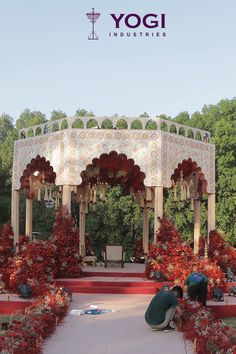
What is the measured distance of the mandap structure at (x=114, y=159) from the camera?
48.3 ft

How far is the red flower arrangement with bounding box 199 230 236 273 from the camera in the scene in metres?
15.6

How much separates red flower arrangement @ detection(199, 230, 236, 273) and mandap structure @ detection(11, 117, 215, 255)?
2.03 feet

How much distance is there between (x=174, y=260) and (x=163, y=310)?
16.5 feet

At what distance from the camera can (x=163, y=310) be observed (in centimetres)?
835

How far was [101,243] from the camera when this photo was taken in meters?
30.0

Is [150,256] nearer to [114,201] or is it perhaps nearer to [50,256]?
[50,256]

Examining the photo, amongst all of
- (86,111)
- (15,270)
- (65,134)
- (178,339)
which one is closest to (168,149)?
(65,134)

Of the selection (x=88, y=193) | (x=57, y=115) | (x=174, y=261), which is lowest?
(x=174, y=261)

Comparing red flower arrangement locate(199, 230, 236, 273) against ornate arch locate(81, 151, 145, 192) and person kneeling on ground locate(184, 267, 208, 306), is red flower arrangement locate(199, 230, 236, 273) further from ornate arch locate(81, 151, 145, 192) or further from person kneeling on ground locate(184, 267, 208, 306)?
person kneeling on ground locate(184, 267, 208, 306)

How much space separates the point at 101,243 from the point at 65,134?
15.9 metres

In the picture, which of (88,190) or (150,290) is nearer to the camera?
(150,290)

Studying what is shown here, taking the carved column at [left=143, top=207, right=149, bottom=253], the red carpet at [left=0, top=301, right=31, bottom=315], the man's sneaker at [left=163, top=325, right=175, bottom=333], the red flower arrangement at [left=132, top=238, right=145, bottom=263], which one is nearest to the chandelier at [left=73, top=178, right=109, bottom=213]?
the carved column at [left=143, top=207, right=149, bottom=253]

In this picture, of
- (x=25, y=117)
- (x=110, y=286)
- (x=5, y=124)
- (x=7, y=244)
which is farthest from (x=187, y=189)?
(x=5, y=124)

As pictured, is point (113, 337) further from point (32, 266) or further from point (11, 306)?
point (32, 266)
